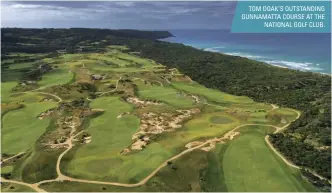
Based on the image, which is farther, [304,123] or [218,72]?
[218,72]

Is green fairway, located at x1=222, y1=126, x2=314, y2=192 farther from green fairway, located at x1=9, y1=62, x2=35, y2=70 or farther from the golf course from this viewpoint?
green fairway, located at x1=9, y1=62, x2=35, y2=70

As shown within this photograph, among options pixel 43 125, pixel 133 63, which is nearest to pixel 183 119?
pixel 43 125

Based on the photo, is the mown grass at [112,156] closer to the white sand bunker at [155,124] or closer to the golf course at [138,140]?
the golf course at [138,140]

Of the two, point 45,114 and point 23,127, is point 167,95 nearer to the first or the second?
point 45,114

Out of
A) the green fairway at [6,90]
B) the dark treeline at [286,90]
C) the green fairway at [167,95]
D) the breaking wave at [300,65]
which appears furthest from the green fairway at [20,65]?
the breaking wave at [300,65]

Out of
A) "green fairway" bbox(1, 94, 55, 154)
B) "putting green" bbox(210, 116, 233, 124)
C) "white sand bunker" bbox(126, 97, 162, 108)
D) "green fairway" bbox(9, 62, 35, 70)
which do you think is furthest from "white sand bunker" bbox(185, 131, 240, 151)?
"green fairway" bbox(9, 62, 35, 70)

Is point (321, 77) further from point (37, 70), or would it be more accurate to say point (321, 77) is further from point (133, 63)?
point (37, 70)

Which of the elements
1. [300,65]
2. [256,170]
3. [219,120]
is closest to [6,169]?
[256,170]
